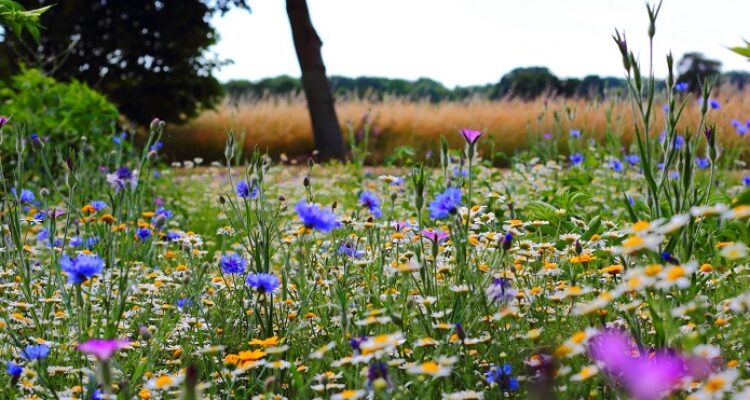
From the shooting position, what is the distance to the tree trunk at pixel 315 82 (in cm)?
1245

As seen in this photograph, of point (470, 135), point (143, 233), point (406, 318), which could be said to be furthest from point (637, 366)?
point (143, 233)

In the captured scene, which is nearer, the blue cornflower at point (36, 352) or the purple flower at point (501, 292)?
the blue cornflower at point (36, 352)

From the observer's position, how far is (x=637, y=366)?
4.78ft

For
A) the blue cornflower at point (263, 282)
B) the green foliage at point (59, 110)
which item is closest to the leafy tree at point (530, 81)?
the green foliage at point (59, 110)

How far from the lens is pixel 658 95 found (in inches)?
286

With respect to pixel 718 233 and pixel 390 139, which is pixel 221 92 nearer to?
pixel 390 139

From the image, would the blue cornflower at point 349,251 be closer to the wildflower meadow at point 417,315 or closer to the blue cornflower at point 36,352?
the wildflower meadow at point 417,315

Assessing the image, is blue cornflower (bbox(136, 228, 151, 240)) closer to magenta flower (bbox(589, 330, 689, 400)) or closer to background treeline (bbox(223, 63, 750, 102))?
magenta flower (bbox(589, 330, 689, 400))

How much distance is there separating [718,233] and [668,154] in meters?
1.72

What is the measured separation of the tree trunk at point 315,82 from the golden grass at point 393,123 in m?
1.20

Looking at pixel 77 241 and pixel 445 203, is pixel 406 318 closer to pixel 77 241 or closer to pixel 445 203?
pixel 445 203

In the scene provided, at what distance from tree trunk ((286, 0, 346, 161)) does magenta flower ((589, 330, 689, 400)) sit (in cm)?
1076

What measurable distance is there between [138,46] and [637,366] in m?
16.7

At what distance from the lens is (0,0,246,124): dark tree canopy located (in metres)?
16.7
